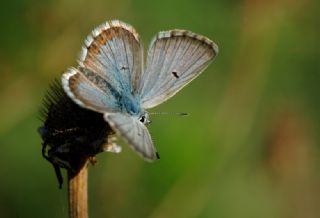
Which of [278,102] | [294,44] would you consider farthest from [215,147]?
[294,44]

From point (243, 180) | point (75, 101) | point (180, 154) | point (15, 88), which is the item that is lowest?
point (243, 180)

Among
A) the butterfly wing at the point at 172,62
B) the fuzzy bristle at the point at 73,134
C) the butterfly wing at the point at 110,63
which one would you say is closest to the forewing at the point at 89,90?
the butterfly wing at the point at 110,63

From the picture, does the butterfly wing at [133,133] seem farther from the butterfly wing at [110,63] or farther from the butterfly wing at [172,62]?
the butterfly wing at [172,62]

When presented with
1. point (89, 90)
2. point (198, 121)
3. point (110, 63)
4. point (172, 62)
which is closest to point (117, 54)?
point (110, 63)

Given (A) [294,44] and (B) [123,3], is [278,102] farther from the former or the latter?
(B) [123,3]

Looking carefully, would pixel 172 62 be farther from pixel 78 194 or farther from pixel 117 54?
pixel 78 194
